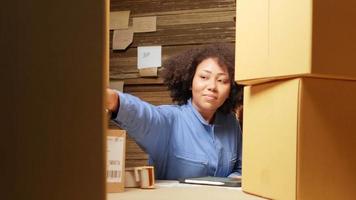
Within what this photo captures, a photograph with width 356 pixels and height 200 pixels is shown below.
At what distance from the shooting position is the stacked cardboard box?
907 millimetres

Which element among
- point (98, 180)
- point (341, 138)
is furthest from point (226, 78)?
point (98, 180)

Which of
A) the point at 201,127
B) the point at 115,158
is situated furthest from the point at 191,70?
the point at 115,158

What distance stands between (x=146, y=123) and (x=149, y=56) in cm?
64

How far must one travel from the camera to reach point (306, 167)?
926 mm

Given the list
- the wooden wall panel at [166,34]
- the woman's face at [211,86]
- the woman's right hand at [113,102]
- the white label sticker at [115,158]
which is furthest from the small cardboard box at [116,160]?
the wooden wall panel at [166,34]

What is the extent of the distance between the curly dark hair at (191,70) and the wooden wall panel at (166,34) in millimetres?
117

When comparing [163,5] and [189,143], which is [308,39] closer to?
[189,143]

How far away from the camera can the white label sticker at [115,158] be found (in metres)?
1.11

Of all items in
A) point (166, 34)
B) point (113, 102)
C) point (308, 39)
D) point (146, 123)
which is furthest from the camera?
point (166, 34)

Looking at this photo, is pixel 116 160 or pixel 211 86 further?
pixel 211 86

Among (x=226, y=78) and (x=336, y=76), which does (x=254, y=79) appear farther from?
(x=226, y=78)

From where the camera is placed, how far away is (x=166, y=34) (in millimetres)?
2260

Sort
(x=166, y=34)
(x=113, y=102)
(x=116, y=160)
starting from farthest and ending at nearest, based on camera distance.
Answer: (x=166, y=34)
(x=113, y=102)
(x=116, y=160)

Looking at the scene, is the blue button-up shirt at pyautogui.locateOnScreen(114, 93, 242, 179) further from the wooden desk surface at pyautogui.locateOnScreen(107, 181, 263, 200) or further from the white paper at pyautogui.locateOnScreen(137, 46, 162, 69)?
the wooden desk surface at pyautogui.locateOnScreen(107, 181, 263, 200)
